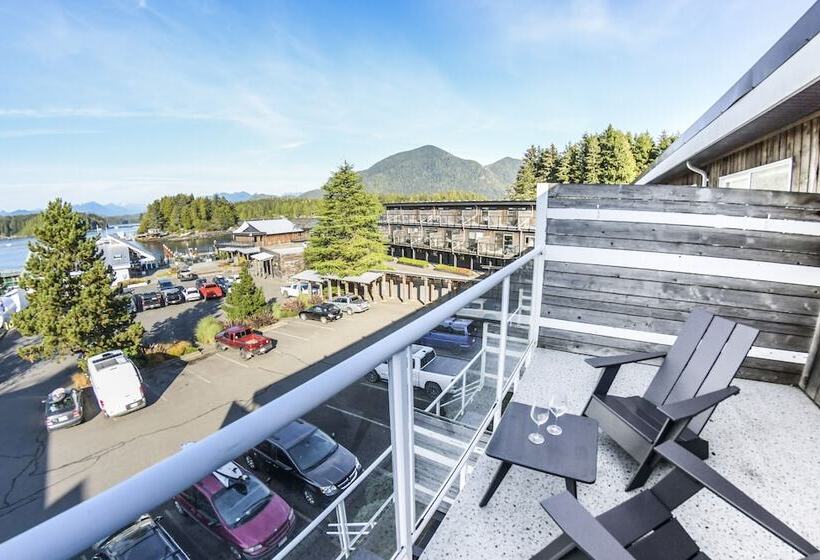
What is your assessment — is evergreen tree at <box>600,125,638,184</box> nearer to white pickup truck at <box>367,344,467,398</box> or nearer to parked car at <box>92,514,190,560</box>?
white pickup truck at <box>367,344,467,398</box>

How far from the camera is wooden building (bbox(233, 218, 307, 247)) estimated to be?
43.3m

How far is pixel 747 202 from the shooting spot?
3.37 metres

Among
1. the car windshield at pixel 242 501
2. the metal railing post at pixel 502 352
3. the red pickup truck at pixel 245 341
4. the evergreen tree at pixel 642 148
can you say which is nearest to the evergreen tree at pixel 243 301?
the red pickup truck at pixel 245 341

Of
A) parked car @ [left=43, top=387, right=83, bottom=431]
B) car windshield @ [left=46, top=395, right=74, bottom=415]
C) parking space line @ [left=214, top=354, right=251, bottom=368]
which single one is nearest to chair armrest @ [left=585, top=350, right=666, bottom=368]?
parking space line @ [left=214, top=354, right=251, bottom=368]

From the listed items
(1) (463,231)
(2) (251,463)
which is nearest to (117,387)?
(2) (251,463)

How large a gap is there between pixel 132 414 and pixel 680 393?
49.2 feet

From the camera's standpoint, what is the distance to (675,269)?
3.67 m

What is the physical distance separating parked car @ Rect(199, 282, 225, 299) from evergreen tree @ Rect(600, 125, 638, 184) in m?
34.7

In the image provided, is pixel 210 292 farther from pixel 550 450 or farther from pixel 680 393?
pixel 680 393

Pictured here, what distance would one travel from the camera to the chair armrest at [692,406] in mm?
2104

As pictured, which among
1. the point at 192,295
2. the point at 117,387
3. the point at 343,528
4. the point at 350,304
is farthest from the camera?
the point at 192,295

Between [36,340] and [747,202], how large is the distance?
97.3 ft

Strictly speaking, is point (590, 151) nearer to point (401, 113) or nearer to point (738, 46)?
point (738, 46)

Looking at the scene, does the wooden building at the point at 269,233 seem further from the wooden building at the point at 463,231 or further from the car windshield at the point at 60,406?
the car windshield at the point at 60,406
